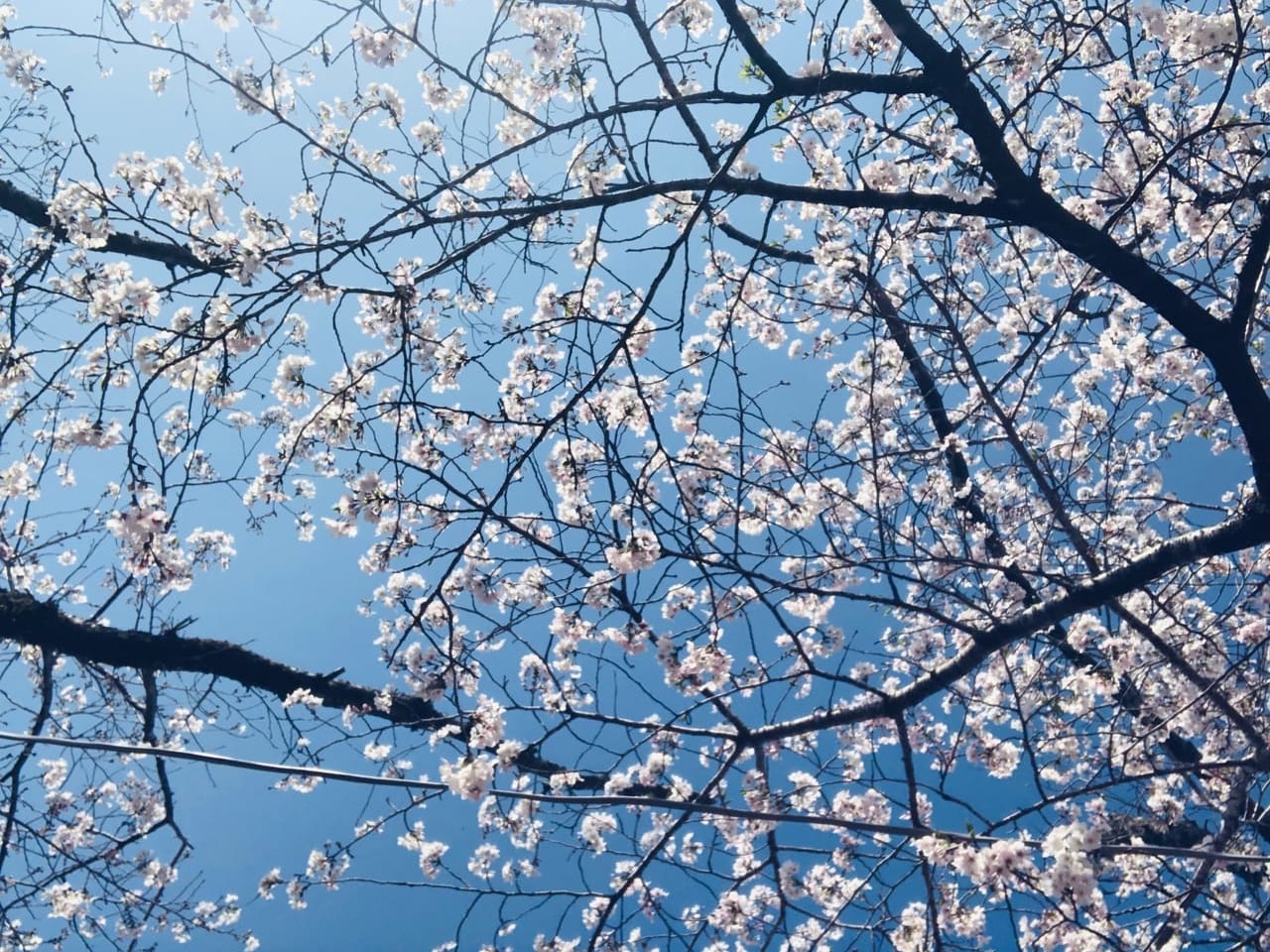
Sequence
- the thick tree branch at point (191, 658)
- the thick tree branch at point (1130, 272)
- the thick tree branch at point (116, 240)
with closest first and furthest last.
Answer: the thick tree branch at point (1130, 272), the thick tree branch at point (116, 240), the thick tree branch at point (191, 658)

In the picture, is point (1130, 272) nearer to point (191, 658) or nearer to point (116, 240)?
point (116, 240)

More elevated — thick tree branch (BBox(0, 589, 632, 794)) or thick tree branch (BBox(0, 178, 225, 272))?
thick tree branch (BBox(0, 178, 225, 272))

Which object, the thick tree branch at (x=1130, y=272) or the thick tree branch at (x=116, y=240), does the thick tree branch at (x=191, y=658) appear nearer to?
the thick tree branch at (x=116, y=240)

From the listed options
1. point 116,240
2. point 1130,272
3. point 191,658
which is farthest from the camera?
point 191,658

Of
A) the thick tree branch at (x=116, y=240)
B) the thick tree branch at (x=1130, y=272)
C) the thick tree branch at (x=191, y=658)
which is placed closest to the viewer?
the thick tree branch at (x=1130, y=272)

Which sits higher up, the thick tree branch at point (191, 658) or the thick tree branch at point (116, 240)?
the thick tree branch at point (116, 240)

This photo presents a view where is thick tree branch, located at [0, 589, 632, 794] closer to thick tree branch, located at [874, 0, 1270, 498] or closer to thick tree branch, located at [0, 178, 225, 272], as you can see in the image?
thick tree branch, located at [0, 178, 225, 272]

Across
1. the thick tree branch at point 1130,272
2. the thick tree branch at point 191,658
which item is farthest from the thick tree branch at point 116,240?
the thick tree branch at point 1130,272

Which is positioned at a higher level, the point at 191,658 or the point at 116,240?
the point at 116,240

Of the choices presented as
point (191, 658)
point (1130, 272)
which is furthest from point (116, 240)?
point (1130, 272)

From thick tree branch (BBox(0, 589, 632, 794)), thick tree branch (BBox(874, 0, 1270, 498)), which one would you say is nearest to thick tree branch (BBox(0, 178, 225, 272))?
thick tree branch (BBox(0, 589, 632, 794))

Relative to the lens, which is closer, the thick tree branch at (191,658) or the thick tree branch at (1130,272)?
the thick tree branch at (1130,272)

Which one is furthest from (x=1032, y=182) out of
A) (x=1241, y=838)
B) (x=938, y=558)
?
(x=1241, y=838)

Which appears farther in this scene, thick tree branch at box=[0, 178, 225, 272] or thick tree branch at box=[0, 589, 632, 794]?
thick tree branch at box=[0, 589, 632, 794]
